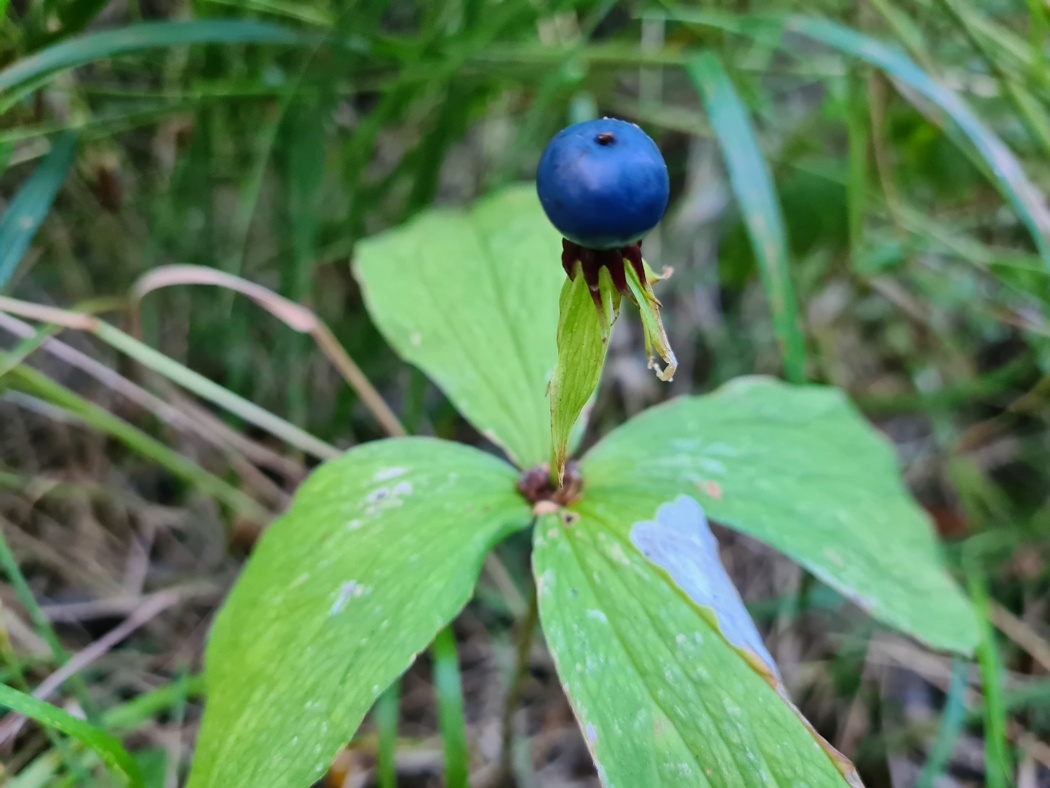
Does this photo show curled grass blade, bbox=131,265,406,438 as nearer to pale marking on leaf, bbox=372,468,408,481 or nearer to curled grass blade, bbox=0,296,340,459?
curled grass blade, bbox=0,296,340,459

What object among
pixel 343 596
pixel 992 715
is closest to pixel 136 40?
pixel 343 596

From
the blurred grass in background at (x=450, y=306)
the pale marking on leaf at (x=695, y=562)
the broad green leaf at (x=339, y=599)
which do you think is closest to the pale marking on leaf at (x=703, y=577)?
the pale marking on leaf at (x=695, y=562)

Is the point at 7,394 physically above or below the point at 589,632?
above

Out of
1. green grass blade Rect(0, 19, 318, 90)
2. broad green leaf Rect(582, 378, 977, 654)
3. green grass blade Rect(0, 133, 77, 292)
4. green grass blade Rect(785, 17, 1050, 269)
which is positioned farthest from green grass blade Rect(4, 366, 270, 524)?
green grass blade Rect(785, 17, 1050, 269)

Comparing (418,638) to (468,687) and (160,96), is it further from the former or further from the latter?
(160,96)

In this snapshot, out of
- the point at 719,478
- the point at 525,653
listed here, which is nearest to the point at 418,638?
the point at 525,653

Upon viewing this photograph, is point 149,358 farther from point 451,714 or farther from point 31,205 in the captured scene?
point 451,714
